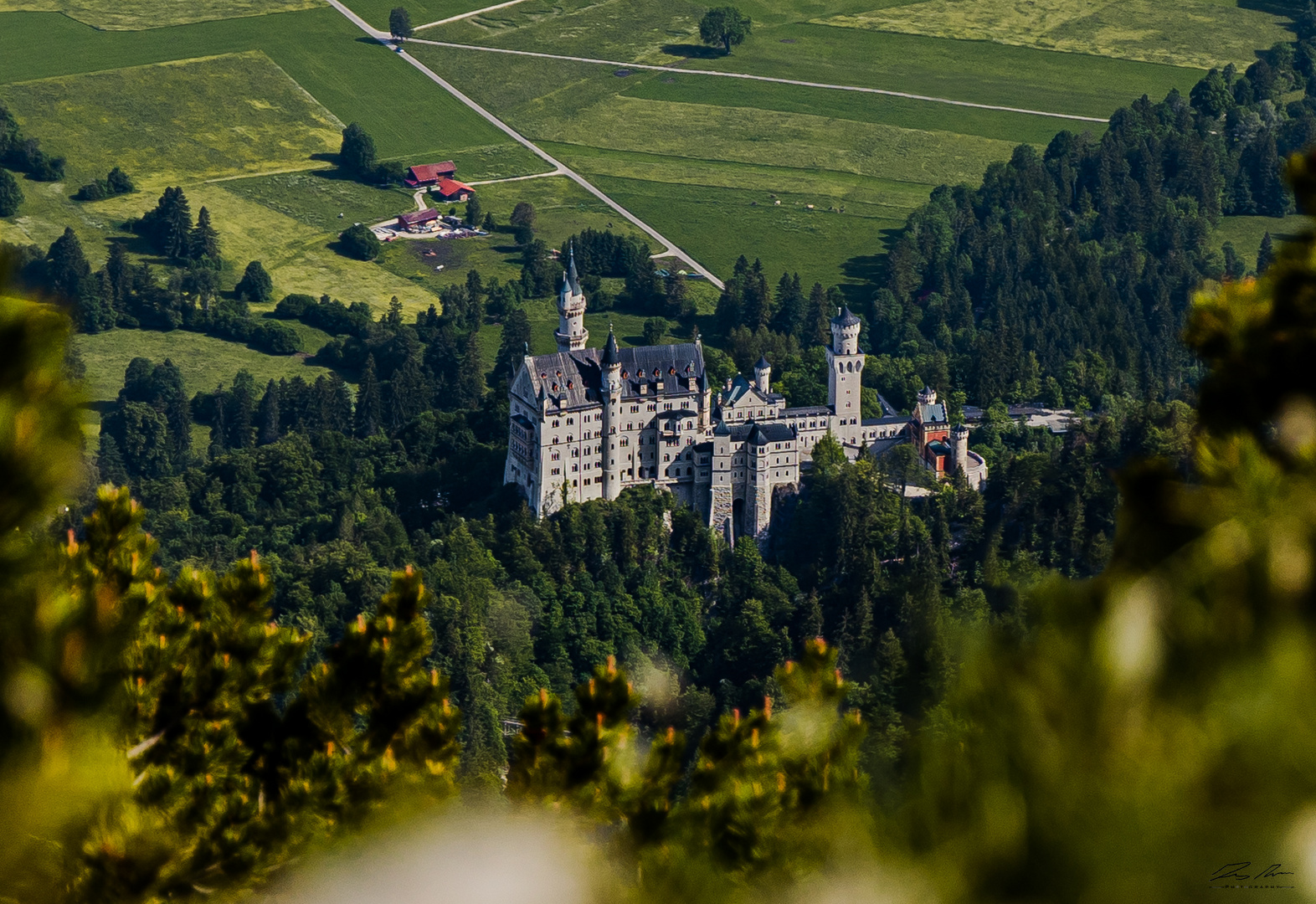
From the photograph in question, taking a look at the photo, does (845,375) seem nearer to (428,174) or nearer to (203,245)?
(203,245)

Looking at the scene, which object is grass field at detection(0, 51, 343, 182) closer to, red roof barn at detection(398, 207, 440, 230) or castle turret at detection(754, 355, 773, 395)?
red roof barn at detection(398, 207, 440, 230)

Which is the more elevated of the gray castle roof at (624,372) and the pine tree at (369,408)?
the gray castle roof at (624,372)

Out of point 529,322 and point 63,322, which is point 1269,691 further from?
point 529,322

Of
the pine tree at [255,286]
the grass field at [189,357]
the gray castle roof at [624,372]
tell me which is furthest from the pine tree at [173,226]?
the gray castle roof at [624,372]

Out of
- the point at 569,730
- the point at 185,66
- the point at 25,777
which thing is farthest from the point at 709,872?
the point at 185,66

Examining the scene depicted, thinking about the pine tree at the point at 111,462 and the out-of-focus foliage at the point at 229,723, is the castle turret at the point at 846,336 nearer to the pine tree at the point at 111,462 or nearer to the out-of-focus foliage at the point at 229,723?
the pine tree at the point at 111,462

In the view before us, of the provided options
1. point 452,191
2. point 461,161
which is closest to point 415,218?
point 452,191
